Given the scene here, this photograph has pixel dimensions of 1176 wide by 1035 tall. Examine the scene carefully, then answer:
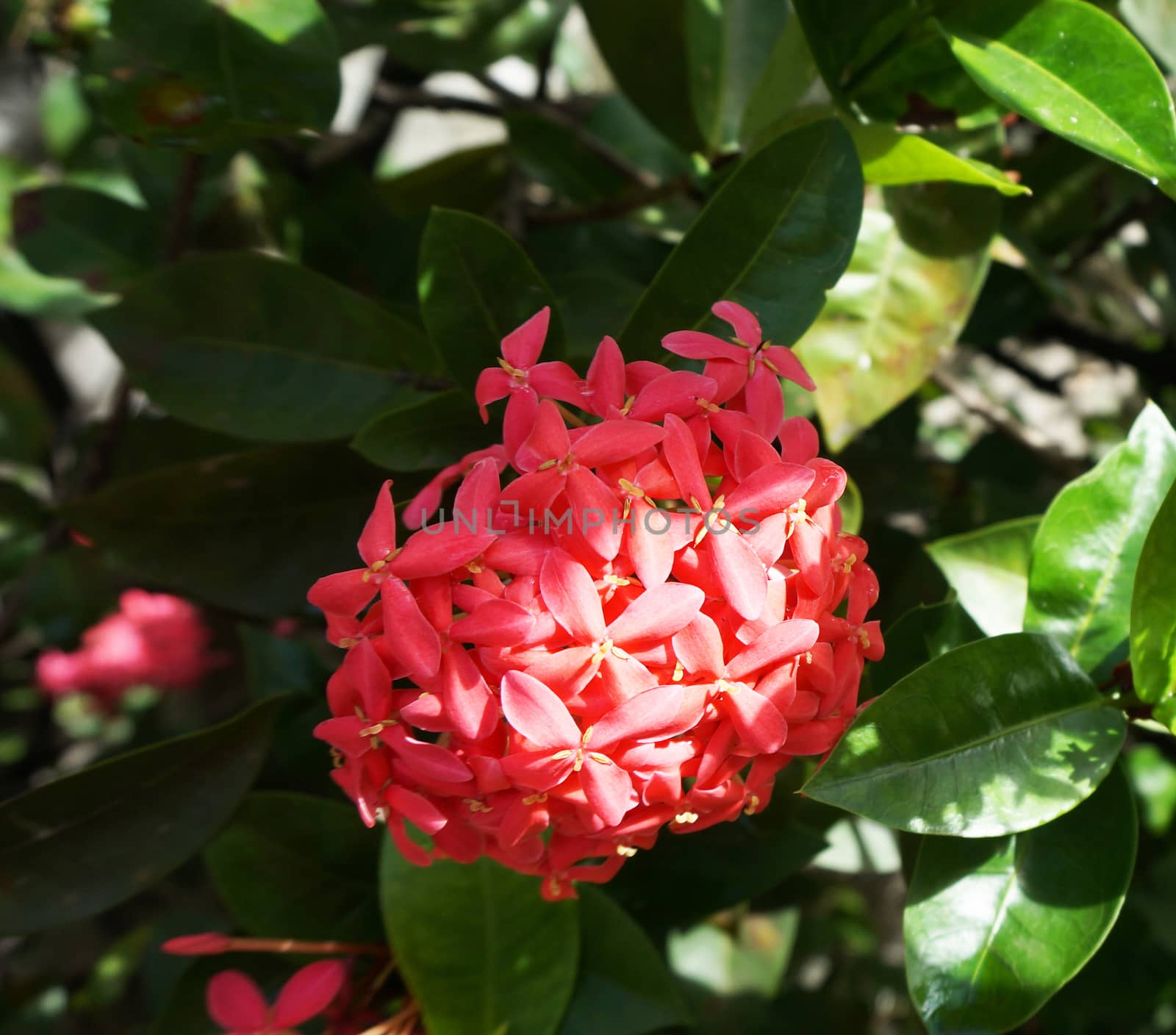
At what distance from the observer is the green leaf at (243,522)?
3.43 ft

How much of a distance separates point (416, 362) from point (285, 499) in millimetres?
212

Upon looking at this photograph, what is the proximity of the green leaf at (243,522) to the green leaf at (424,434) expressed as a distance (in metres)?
0.21

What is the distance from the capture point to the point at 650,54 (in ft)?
3.91

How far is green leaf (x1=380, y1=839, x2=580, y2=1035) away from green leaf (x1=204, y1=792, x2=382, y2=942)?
A: 0.13 m

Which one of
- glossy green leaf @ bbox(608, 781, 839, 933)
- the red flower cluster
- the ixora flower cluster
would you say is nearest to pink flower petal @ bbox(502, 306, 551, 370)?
the ixora flower cluster

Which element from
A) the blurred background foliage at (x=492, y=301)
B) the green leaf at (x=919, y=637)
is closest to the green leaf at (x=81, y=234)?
the blurred background foliage at (x=492, y=301)

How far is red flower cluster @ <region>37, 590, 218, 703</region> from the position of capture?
90.7 inches

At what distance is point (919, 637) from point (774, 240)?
0.36 meters

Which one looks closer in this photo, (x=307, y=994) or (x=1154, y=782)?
(x=307, y=994)

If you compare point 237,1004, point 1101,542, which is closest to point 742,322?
point 1101,542

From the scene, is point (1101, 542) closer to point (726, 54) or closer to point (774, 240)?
point (774, 240)

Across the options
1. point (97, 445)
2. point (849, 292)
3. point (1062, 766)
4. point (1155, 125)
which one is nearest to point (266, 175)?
point (97, 445)

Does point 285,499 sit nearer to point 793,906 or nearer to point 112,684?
point 793,906

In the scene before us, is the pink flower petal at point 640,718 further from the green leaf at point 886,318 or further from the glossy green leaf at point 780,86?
the glossy green leaf at point 780,86
